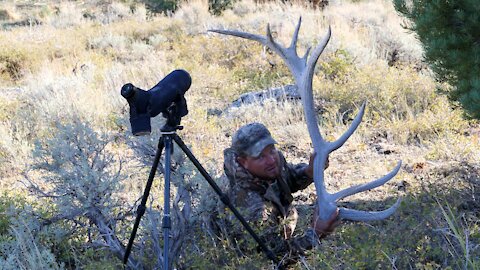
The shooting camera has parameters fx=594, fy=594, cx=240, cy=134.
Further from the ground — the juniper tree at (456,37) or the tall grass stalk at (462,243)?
the juniper tree at (456,37)

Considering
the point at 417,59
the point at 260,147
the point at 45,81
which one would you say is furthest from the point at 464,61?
the point at 45,81

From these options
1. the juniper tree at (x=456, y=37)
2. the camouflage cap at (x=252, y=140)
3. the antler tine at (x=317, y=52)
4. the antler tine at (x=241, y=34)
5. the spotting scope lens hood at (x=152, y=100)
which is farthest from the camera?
the juniper tree at (x=456, y=37)

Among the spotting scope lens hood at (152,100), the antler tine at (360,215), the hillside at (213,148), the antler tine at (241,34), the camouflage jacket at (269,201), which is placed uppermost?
the antler tine at (241,34)

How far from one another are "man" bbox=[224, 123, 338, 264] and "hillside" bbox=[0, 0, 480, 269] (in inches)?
5.7

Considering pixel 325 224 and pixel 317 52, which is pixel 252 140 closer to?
pixel 325 224

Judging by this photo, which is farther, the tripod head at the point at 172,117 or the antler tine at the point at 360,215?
the antler tine at the point at 360,215

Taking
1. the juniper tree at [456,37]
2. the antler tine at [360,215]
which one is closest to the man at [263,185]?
the antler tine at [360,215]

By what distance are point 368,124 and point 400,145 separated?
564mm

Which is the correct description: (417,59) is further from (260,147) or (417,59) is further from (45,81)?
(260,147)

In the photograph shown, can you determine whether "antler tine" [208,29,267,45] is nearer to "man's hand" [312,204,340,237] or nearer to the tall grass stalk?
"man's hand" [312,204,340,237]

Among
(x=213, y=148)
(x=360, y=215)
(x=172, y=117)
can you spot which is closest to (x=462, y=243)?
(x=360, y=215)

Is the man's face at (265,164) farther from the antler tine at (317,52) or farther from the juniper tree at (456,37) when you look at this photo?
the juniper tree at (456,37)

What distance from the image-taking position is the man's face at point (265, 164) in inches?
129

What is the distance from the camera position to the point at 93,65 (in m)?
9.81
